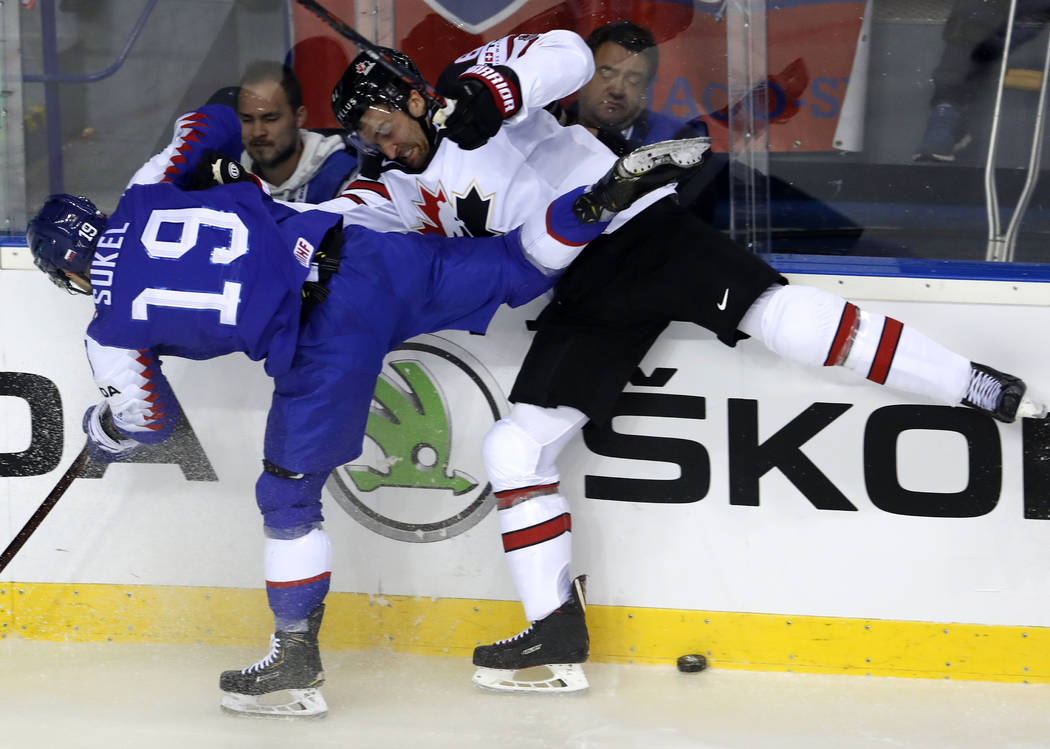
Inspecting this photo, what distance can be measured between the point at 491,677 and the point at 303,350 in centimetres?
85

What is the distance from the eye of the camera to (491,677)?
234 centimetres

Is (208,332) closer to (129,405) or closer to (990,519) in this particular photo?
(129,405)

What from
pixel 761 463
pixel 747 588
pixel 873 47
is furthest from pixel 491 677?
pixel 873 47

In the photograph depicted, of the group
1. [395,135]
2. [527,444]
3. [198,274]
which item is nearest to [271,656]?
[527,444]

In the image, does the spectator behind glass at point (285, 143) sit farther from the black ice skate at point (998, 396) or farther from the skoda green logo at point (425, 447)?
the black ice skate at point (998, 396)

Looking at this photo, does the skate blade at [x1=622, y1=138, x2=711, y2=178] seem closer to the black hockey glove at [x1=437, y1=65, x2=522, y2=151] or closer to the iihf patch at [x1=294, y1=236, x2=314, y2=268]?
the black hockey glove at [x1=437, y1=65, x2=522, y2=151]

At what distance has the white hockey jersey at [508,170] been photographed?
6.77ft

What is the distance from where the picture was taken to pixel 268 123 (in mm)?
2443

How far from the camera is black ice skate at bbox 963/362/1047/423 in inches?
80.4

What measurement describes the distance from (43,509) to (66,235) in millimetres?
793

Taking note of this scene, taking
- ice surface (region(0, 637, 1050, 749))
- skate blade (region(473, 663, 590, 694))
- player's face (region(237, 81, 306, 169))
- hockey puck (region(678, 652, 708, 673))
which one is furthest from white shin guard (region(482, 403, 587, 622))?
player's face (region(237, 81, 306, 169))

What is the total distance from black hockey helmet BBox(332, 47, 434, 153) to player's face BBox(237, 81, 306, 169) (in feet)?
1.38

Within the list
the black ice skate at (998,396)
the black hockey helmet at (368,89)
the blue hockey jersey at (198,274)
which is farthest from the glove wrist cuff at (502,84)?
the black ice skate at (998,396)

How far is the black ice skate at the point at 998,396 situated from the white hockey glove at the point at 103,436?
173 cm
